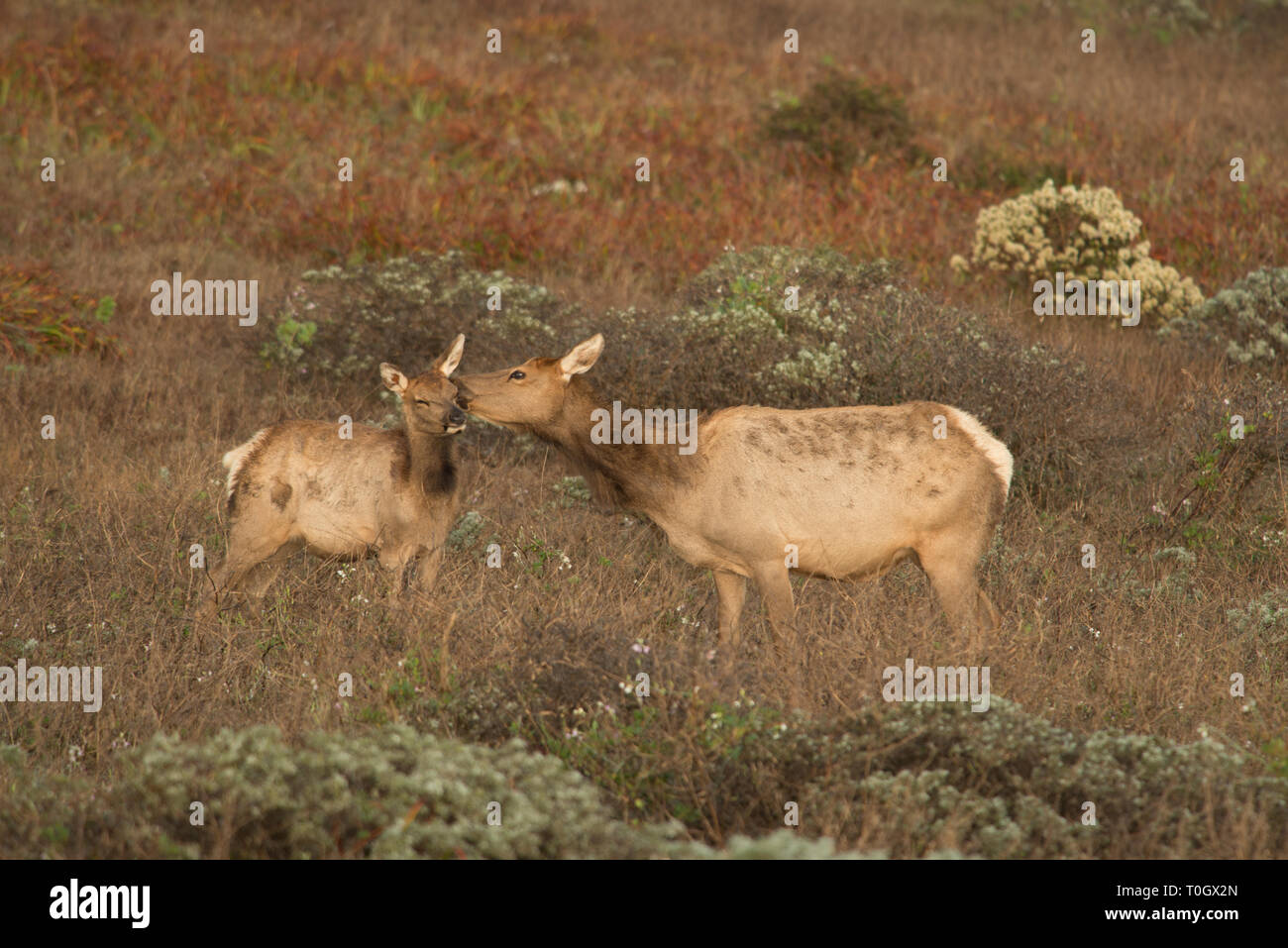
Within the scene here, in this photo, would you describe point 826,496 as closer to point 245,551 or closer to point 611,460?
point 611,460

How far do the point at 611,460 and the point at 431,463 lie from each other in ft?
3.76

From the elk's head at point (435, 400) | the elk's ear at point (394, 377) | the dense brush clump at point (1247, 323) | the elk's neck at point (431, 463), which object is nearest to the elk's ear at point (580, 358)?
the elk's head at point (435, 400)

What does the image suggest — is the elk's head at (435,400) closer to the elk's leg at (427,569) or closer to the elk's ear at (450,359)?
the elk's ear at (450,359)

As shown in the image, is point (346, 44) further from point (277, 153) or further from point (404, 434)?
point (404, 434)

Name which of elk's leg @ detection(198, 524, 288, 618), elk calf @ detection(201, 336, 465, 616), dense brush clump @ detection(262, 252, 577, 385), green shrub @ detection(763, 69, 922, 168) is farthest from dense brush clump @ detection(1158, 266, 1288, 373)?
elk's leg @ detection(198, 524, 288, 618)

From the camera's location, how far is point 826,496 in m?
7.18

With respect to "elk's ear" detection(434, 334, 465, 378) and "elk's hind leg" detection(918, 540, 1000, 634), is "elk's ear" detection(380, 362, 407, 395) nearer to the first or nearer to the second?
"elk's ear" detection(434, 334, 465, 378)

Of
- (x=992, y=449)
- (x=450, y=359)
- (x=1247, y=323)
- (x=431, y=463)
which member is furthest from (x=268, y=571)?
(x=1247, y=323)

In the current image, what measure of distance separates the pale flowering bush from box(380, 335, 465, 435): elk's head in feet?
23.3

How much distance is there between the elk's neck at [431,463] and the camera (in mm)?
7863

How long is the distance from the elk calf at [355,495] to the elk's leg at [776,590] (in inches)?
76.0
